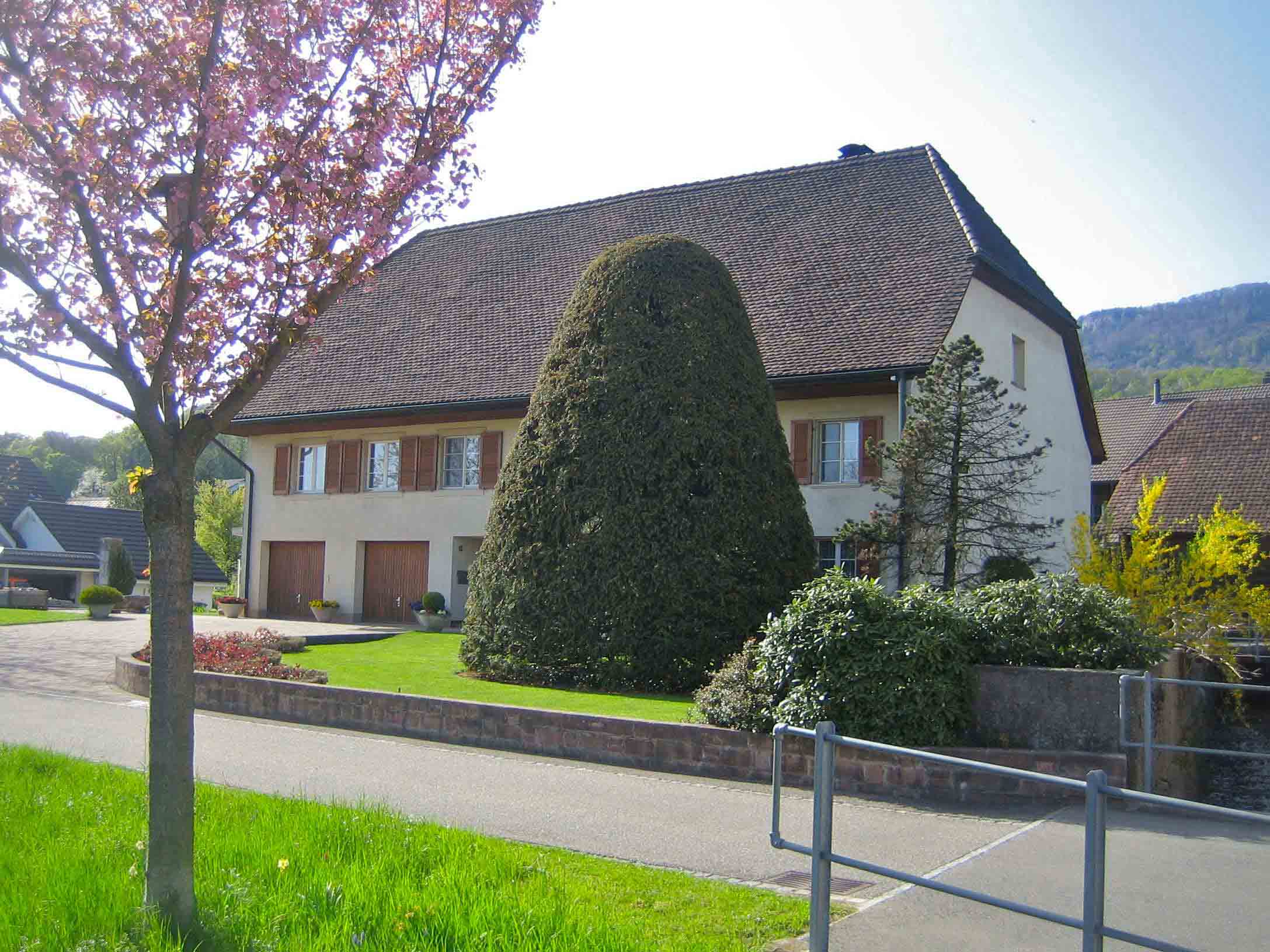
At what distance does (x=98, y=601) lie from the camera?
3136 cm

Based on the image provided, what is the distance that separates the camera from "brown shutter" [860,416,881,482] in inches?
866

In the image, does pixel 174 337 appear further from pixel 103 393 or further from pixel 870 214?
pixel 870 214

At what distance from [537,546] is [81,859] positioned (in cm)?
904

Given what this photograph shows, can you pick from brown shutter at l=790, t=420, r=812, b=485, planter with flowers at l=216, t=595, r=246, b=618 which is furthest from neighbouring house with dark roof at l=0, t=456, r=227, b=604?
brown shutter at l=790, t=420, r=812, b=485

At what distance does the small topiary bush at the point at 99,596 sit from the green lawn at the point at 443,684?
11.9 metres

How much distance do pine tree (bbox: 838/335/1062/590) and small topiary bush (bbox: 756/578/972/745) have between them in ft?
24.1

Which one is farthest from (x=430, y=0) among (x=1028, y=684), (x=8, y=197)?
(x=1028, y=684)

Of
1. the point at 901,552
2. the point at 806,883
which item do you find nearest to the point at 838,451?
the point at 901,552

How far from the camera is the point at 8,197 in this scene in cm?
587

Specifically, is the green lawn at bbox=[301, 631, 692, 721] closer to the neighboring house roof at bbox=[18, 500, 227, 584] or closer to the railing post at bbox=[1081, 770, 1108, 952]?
the railing post at bbox=[1081, 770, 1108, 952]

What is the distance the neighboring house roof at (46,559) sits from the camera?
56.2 m

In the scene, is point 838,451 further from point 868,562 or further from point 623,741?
point 623,741

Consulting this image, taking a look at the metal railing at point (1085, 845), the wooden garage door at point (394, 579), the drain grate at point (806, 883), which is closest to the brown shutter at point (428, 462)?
the wooden garage door at point (394, 579)

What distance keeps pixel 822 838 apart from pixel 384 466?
24699 millimetres
